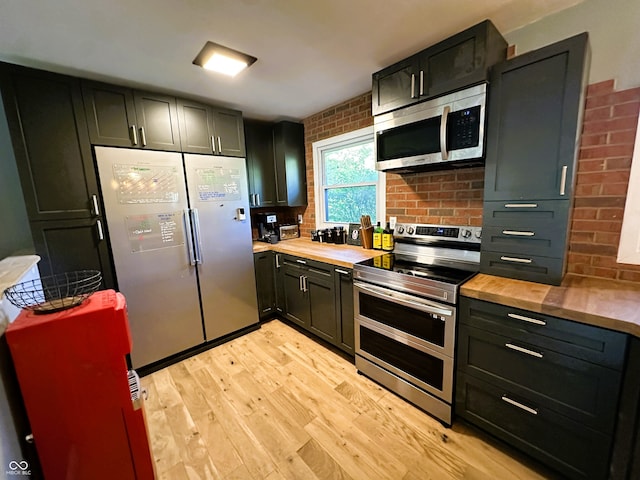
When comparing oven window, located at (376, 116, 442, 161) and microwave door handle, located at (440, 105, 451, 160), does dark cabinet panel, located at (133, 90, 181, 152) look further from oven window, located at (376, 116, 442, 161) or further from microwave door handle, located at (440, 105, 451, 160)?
microwave door handle, located at (440, 105, 451, 160)

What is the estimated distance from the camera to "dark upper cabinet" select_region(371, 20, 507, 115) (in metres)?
1.48

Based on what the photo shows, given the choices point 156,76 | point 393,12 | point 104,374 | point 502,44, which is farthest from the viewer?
point 156,76

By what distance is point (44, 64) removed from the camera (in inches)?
66.6

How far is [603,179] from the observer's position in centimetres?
143

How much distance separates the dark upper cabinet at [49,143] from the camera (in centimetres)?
167

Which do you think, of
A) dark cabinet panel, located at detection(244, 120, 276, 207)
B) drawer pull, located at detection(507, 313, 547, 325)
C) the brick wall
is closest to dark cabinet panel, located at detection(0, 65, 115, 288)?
dark cabinet panel, located at detection(244, 120, 276, 207)

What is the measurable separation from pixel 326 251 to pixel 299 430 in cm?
146

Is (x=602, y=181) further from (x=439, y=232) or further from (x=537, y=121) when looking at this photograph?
(x=439, y=232)

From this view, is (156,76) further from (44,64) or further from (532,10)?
(532,10)

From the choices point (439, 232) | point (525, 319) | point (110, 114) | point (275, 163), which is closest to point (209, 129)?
point (110, 114)

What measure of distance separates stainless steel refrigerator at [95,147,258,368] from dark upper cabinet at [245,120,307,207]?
0.52 m

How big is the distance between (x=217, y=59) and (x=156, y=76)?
583mm

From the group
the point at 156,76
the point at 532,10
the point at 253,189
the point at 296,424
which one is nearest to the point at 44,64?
the point at 156,76

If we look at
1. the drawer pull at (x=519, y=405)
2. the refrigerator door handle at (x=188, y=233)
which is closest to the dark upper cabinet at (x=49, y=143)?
the refrigerator door handle at (x=188, y=233)
